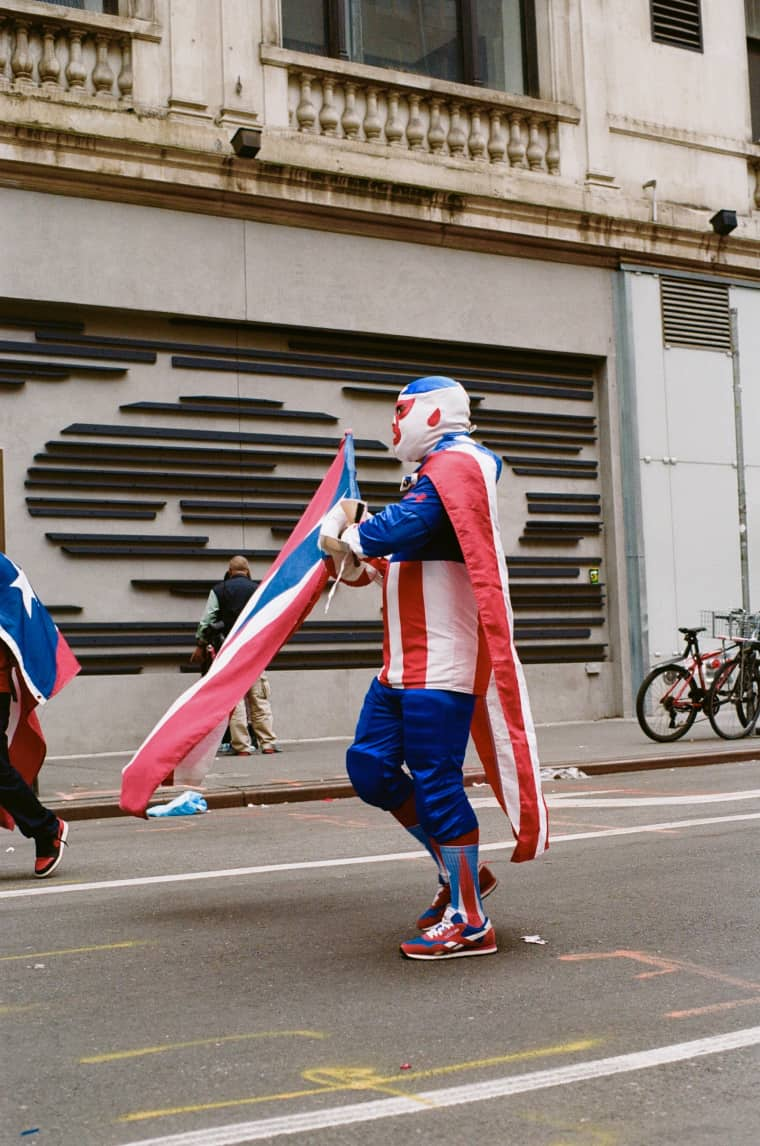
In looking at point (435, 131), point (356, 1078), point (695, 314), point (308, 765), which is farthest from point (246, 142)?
point (356, 1078)

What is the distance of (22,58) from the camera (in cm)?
1416

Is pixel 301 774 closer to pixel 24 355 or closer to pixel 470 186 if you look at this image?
pixel 24 355

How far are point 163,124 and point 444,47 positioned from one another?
14.4 ft

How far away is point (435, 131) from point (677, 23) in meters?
4.46

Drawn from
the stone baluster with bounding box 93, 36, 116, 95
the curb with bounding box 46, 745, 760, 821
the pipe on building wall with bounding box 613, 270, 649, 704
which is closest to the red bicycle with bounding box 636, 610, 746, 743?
the curb with bounding box 46, 745, 760, 821

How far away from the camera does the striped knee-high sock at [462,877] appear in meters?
5.23

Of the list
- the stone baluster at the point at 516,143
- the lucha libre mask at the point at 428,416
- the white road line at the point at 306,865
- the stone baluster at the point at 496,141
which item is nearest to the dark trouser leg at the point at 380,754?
the lucha libre mask at the point at 428,416

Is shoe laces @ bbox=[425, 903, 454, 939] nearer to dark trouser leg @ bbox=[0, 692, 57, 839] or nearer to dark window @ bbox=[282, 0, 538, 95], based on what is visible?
dark trouser leg @ bbox=[0, 692, 57, 839]

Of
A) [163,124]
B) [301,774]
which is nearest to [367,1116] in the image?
[301,774]

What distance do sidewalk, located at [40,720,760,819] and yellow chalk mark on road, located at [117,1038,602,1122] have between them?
654 centimetres

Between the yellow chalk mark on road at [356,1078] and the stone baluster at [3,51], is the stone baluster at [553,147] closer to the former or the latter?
the stone baluster at [3,51]

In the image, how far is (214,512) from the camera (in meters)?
15.1

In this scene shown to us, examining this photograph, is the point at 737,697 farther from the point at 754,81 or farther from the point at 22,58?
the point at 754,81

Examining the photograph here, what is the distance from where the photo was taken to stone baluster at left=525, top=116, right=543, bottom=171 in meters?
17.5
